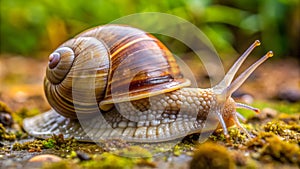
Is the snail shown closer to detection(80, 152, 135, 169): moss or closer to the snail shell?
the snail shell

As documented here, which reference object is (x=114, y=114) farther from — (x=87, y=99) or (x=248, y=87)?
(x=248, y=87)

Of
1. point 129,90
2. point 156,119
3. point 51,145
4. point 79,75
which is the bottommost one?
point 51,145

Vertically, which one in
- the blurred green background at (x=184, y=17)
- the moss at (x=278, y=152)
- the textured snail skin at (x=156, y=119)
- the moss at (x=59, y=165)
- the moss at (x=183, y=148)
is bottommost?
the moss at (x=278, y=152)

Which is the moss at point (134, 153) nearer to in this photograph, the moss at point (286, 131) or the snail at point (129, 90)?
the snail at point (129, 90)

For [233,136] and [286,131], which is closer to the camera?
[233,136]

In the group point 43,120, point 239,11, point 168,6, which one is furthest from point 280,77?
point 43,120

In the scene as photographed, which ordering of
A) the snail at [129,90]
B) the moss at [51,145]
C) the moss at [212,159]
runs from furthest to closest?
the snail at [129,90] → the moss at [51,145] → the moss at [212,159]

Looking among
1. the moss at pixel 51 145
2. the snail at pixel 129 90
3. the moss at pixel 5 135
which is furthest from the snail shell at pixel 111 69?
the moss at pixel 5 135

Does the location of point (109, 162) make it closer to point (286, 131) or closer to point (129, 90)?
point (129, 90)

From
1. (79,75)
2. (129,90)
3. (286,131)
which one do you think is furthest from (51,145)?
(286,131)
